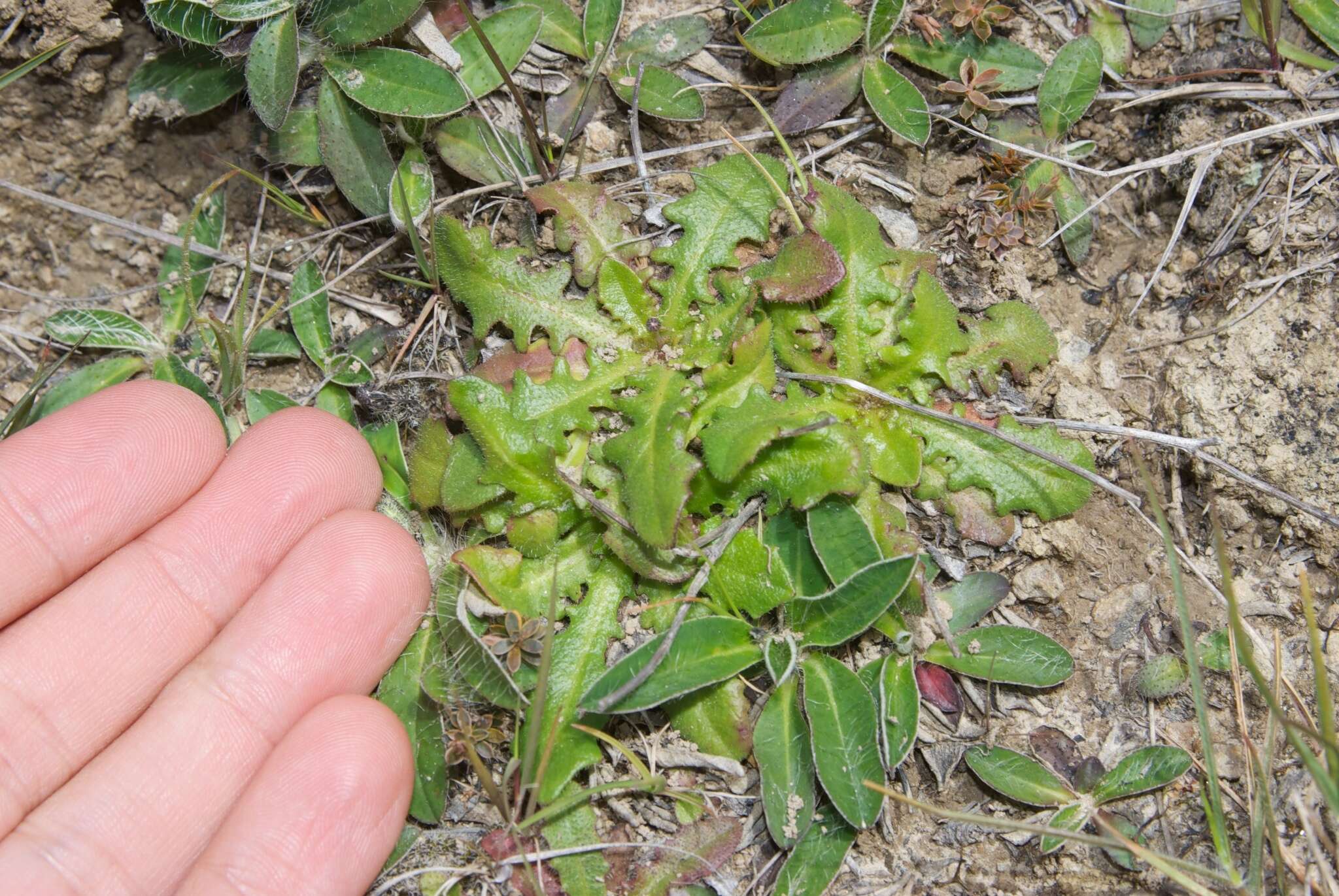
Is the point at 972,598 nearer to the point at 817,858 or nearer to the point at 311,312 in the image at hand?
the point at 817,858

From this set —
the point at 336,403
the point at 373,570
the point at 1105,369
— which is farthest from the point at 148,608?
the point at 1105,369

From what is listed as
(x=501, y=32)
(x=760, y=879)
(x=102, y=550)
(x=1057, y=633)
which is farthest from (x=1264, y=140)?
(x=102, y=550)

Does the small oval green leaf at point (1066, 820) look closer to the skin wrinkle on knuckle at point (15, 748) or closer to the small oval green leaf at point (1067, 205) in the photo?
the small oval green leaf at point (1067, 205)

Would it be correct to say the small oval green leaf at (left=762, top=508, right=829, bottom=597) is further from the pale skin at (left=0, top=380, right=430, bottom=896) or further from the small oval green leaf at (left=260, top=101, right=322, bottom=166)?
the small oval green leaf at (left=260, top=101, right=322, bottom=166)

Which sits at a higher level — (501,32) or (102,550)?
(501,32)

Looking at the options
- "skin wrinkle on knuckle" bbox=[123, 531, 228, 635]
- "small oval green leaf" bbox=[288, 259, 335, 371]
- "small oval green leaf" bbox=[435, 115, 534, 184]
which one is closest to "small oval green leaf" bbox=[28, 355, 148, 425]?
"small oval green leaf" bbox=[288, 259, 335, 371]

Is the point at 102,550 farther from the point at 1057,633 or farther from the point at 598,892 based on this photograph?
the point at 1057,633
